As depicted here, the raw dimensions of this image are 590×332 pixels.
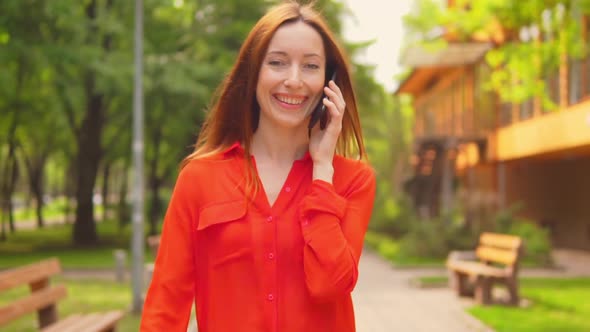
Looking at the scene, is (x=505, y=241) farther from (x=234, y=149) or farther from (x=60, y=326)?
(x=234, y=149)

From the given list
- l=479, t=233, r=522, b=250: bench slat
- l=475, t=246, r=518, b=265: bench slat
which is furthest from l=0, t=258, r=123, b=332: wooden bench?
l=479, t=233, r=522, b=250: bench slat

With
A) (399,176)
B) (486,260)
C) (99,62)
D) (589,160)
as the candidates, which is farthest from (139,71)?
(399,176)

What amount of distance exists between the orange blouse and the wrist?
3cm

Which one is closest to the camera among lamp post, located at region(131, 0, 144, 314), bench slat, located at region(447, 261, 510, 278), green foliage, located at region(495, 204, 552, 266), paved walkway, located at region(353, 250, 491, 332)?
paved walkway, located at region(353, 250, 491, 332)

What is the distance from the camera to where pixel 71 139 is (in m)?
34.2

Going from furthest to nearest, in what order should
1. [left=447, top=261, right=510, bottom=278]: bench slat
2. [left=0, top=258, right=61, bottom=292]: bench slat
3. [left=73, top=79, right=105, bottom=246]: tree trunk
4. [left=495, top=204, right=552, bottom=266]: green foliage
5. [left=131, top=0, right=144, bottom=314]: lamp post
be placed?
[left=73, top=79, right=105, bottom=246]: tree trunk → [left=495, top=204, right=552, bottom=266]: green foliage → [left=447, top=261, right=510, bottom=278]: bench slat → [left=131, top=0, right=144, bottom=314]: lamp post → [left=0, top=258, right=61, bottom=292]: bench slat

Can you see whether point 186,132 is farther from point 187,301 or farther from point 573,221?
point 187,301

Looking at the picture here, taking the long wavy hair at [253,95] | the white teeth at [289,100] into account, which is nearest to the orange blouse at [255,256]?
the long wavy hair at [253,95]

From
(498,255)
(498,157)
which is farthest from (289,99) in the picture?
(498,157)

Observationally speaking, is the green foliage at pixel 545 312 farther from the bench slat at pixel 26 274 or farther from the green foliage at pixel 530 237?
the bench slat at pixel 26 274

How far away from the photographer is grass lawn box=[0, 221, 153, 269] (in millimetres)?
21609

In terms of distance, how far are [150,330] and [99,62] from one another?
19.5m

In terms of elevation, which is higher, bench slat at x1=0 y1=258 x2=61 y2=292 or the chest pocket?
the chest pocket

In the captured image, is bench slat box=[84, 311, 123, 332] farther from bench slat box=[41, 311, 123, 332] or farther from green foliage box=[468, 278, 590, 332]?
green foliage box=[468, 278, 590, 332]
